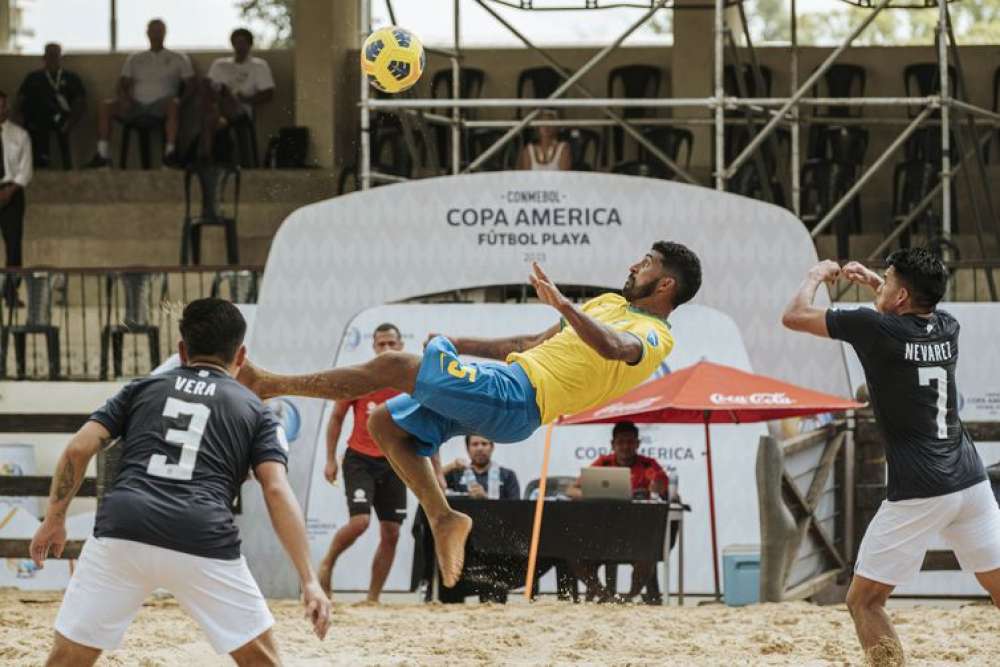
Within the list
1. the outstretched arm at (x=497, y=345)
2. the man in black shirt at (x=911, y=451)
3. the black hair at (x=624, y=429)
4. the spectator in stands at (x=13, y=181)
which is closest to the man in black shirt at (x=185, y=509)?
the outstretched arm at (x=497, y=345)

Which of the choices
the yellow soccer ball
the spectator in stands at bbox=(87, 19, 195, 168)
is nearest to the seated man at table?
the yellow soccer ball

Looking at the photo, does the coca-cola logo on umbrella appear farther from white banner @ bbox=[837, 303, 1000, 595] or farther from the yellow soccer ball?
the yellow soccer ball

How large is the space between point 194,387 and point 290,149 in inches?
538

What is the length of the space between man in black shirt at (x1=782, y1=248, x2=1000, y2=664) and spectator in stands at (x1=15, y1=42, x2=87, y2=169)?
1356 cm

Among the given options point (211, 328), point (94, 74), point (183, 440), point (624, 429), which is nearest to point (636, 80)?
point (94, 74)

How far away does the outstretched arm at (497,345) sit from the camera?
8.20 m

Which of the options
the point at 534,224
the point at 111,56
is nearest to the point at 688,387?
the point at 534,224

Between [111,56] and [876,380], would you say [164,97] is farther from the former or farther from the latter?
[876,380]

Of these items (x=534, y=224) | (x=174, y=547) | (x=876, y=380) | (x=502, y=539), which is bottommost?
(x=502, y=539)

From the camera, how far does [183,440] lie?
5965 mm

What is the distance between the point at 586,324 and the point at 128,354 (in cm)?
946

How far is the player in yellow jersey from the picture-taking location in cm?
746

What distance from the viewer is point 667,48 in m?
20.0

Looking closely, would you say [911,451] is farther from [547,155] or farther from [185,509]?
[547,155]
